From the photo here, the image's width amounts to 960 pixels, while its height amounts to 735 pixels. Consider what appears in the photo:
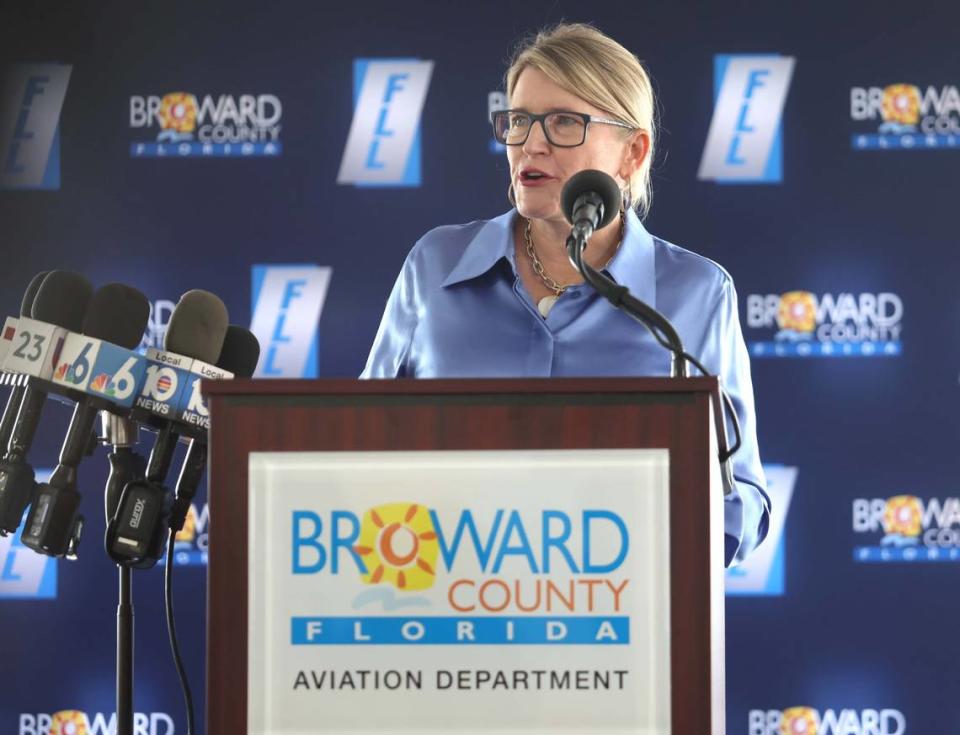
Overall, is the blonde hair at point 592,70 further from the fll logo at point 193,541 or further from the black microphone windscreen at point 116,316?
the fll logo at point 193,541

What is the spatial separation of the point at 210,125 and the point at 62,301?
188 centimetres

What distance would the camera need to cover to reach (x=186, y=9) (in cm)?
396

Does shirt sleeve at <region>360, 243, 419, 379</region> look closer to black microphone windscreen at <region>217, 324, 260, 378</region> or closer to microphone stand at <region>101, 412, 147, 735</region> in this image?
black microphone windscreen at <region>217, 324, 260, 378</region>

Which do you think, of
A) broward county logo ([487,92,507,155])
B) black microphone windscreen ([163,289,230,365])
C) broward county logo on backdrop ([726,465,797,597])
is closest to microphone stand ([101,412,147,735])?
black microphone windscreen ([163,289,230,365])

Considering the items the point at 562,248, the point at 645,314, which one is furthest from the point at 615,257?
the point at 645,314

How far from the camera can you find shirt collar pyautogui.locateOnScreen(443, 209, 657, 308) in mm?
2109

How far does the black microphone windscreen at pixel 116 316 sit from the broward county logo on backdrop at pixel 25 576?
192cm

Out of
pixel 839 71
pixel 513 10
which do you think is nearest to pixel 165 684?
pixel 513 10

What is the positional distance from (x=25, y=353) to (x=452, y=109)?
2.07m

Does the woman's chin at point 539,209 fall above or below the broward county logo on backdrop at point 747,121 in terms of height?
below

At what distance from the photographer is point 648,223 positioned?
3.90 metres

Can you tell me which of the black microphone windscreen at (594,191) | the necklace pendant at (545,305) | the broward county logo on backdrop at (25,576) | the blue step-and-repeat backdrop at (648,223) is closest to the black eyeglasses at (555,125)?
the necklace pendant at (545,305)

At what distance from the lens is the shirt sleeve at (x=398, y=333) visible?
2.17 metres

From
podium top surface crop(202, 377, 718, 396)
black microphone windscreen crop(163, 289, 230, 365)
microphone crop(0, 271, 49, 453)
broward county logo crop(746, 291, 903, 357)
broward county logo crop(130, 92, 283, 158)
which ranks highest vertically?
broward county logo crop(130, 92, 283, 158)
